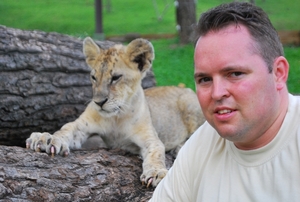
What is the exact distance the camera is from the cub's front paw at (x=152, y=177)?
3137 mm

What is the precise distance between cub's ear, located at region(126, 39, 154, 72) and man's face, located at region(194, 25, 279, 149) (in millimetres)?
2118

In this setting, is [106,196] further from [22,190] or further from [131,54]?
[131,54]

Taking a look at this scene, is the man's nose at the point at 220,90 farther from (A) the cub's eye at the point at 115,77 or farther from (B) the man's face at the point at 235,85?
(A) the cub's eye at the point at 115,77

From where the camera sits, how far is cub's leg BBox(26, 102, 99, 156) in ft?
10.4

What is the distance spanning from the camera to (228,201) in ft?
5.86

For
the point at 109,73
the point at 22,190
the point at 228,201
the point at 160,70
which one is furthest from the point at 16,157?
the point at 160,70

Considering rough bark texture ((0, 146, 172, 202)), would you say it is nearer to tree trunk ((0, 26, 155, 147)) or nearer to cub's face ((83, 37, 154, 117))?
cub's face ((83, 37, 154, 117))

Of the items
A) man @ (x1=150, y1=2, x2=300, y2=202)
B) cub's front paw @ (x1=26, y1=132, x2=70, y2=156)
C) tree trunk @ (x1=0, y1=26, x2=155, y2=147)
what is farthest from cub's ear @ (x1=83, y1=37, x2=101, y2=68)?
man @ (x1=150, y1=2, x2=300, y2=202)

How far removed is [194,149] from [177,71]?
5714 millimetres

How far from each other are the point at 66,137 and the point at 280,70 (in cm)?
204

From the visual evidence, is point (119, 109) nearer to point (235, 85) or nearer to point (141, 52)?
point (141, 52)

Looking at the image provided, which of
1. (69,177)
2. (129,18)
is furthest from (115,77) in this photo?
(129,18)

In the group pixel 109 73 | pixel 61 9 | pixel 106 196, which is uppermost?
pixel 61 9

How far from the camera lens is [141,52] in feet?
12.6
